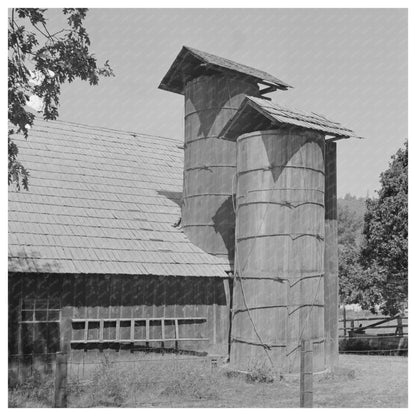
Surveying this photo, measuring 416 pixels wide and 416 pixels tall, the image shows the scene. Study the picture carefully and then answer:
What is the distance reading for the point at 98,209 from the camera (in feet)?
62.1

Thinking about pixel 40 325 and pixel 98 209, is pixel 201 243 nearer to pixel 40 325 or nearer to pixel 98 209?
pixel 98 209

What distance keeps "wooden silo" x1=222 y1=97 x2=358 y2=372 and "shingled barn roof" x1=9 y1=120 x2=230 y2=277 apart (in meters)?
2.10

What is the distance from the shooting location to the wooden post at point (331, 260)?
18.2 meters

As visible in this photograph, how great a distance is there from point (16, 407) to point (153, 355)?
216 inches

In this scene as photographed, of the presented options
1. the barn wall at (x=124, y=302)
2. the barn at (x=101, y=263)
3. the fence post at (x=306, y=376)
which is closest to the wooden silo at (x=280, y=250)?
the barn wall at (x=124, y=302)

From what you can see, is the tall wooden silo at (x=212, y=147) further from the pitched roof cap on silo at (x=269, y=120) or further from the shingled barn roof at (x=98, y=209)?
the pitched roof cap on silo at (x=269, y=120)

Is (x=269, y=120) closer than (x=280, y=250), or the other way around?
(x=280, y=250)

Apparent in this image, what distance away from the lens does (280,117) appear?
1655 centimetres

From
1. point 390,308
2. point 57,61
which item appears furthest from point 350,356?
point 57,61

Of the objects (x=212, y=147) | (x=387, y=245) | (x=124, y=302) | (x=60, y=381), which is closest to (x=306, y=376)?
(x=60, y=381)

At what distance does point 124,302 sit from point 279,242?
15.4ft

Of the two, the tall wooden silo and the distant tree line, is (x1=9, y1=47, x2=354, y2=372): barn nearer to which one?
the tall wooden silo

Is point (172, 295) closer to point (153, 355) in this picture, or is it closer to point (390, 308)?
point (153, 355)

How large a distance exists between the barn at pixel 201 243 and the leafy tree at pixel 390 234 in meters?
4.50
